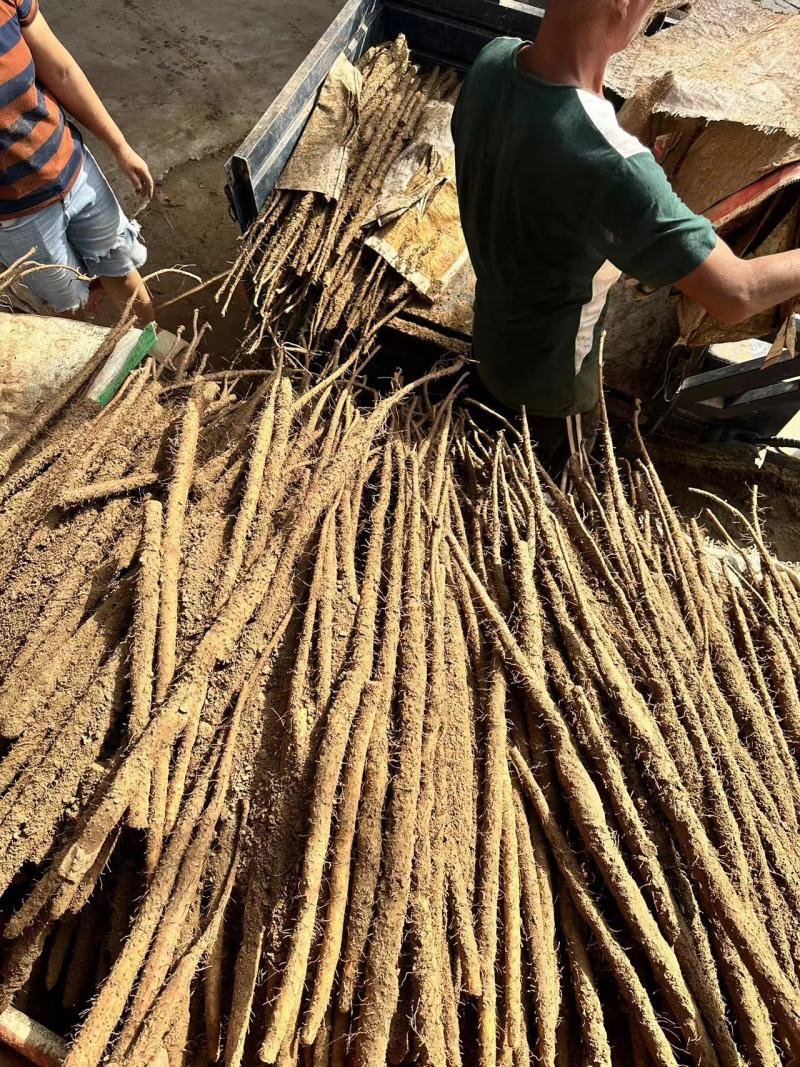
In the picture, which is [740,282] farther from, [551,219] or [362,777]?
[362,777]

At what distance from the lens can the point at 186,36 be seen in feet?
18.6

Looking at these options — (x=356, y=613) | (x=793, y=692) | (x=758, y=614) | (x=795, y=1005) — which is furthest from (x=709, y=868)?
(x=356, y=613)

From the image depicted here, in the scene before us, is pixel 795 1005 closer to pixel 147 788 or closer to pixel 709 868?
pixel 709 868

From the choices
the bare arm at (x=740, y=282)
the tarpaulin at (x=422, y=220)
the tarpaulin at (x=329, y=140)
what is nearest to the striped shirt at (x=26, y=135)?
the tarpaulin at (x=329, y=140)

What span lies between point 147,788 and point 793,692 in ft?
6.01

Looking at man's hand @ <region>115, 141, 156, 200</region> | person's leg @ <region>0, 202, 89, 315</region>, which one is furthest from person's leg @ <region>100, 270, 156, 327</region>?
man's hand @ <region>115, 141, 156, 200</region>

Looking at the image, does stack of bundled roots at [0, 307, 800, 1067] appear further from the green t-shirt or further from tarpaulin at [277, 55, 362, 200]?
tarpaulin at [277, 55, 362, 200]

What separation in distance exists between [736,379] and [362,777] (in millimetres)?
2274

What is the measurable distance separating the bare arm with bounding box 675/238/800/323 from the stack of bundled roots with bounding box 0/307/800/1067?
31.6 inches

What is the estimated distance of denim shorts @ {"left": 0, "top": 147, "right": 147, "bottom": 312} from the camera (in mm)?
2643

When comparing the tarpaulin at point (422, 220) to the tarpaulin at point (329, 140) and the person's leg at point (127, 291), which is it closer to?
the tarpaulin at point (329, 140)

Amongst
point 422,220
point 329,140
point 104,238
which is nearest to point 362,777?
point 422,220

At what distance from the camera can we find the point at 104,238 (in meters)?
2.98

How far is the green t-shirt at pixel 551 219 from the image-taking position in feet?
4.93
